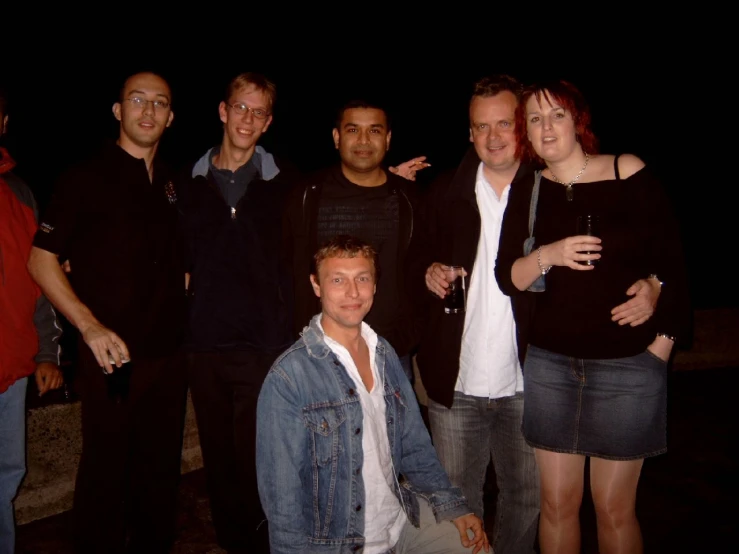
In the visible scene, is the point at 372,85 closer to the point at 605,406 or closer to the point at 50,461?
the point at 50,461

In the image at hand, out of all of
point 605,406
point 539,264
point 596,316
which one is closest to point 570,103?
point 539,264

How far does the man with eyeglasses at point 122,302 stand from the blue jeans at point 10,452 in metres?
0.28

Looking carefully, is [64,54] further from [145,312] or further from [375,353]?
[375,353]

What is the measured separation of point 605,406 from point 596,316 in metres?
0.40

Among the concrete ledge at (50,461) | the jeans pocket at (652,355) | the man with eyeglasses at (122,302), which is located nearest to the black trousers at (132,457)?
the man with eyeglasses at (122,302)

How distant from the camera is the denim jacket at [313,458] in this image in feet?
6.77

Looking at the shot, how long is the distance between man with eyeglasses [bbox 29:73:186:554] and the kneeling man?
105cm

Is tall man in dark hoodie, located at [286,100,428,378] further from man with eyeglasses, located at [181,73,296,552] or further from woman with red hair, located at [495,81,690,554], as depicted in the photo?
woman with red hair, located at [495,81,690,554]

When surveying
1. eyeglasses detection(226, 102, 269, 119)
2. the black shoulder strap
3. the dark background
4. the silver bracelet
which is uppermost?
the dark background

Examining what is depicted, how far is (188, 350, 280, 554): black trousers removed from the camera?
10.6ft

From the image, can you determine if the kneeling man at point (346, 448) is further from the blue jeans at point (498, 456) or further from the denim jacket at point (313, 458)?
the blue jeans at point (498, 456)

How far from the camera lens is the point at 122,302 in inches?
114

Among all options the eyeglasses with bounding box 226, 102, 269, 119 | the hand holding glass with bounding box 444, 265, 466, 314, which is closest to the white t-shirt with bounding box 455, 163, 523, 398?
the hand holding glass with bounding box 444, 265, 466, 314

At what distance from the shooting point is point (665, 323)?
2.39m
